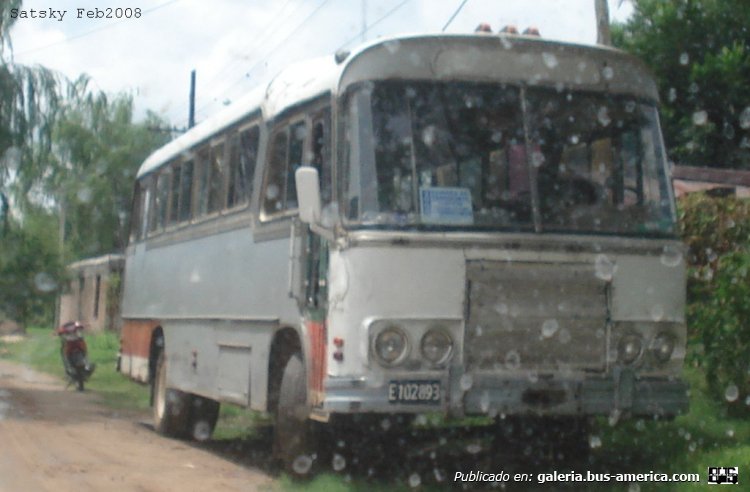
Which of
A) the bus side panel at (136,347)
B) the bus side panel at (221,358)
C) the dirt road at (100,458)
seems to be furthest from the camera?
the bus side panel at (136,347)

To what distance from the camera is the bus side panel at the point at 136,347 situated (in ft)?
49.2

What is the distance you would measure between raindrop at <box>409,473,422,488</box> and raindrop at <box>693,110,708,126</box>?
2362cm

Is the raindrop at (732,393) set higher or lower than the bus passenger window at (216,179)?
lower

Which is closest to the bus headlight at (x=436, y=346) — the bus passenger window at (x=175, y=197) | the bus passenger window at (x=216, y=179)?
the bus passenger window at (x=216, y=179)

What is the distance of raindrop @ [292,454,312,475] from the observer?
31.1ft

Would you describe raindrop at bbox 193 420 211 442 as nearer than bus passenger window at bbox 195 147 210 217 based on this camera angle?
No

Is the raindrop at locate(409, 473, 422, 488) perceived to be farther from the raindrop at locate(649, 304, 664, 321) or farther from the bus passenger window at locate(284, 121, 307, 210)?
the bus passenger window at locate(284, 121, 307, 210)

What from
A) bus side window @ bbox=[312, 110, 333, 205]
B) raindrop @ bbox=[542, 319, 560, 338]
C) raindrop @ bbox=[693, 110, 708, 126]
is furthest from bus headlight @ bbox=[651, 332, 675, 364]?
raindrop @ bbox=[693, 110, 708, 126]

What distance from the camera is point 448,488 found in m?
9.48

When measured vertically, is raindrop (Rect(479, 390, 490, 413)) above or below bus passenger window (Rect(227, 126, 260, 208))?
below

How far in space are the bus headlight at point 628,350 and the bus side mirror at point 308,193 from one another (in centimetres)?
235

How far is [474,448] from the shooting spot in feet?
38.4

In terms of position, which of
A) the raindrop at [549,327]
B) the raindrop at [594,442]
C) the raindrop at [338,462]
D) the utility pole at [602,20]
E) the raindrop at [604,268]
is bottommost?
the raindrop at [338,462]

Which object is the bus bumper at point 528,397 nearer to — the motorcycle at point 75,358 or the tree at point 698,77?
the motorcycle at point 75,358
